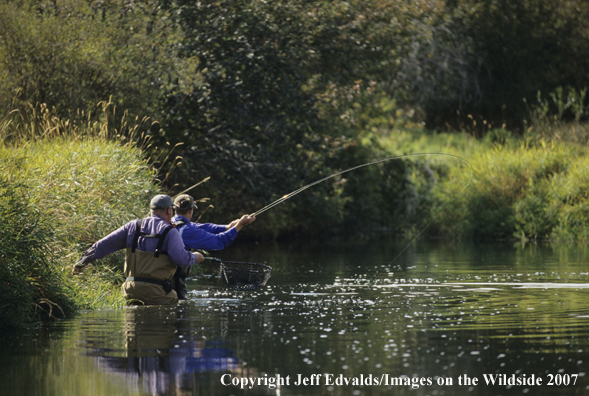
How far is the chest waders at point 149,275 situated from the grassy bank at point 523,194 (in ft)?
40.7

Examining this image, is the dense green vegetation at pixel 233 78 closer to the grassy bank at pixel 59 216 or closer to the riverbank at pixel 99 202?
the riverbank at pixel 99 202

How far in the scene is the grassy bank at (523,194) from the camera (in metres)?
20.4

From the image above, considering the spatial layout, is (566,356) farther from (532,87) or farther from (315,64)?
(532,87)

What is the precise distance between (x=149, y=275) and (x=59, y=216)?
1.40m

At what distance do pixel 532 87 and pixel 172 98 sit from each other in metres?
19.7

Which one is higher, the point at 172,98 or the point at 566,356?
the point at 172,98

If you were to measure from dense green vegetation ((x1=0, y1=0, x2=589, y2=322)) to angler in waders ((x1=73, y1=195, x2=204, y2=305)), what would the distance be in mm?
864

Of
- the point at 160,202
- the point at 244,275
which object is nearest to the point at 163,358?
the point at 160,202

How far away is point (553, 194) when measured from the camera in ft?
67.5

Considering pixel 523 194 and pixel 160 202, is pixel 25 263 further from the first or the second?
pixel 523 194

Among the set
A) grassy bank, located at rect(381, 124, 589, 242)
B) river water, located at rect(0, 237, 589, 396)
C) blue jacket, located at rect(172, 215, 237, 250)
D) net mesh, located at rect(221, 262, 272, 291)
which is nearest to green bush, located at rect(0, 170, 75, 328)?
river water, located at rect(0, 237, 589, 396)

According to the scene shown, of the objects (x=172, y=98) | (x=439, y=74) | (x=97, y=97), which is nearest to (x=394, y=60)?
(x=172, y=98)

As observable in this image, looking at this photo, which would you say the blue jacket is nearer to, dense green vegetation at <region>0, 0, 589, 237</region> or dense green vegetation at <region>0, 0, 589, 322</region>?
dense green vegetation at <region>0, 0, 589, 322</region>

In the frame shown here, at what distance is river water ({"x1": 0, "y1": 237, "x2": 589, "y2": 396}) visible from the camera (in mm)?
6027
